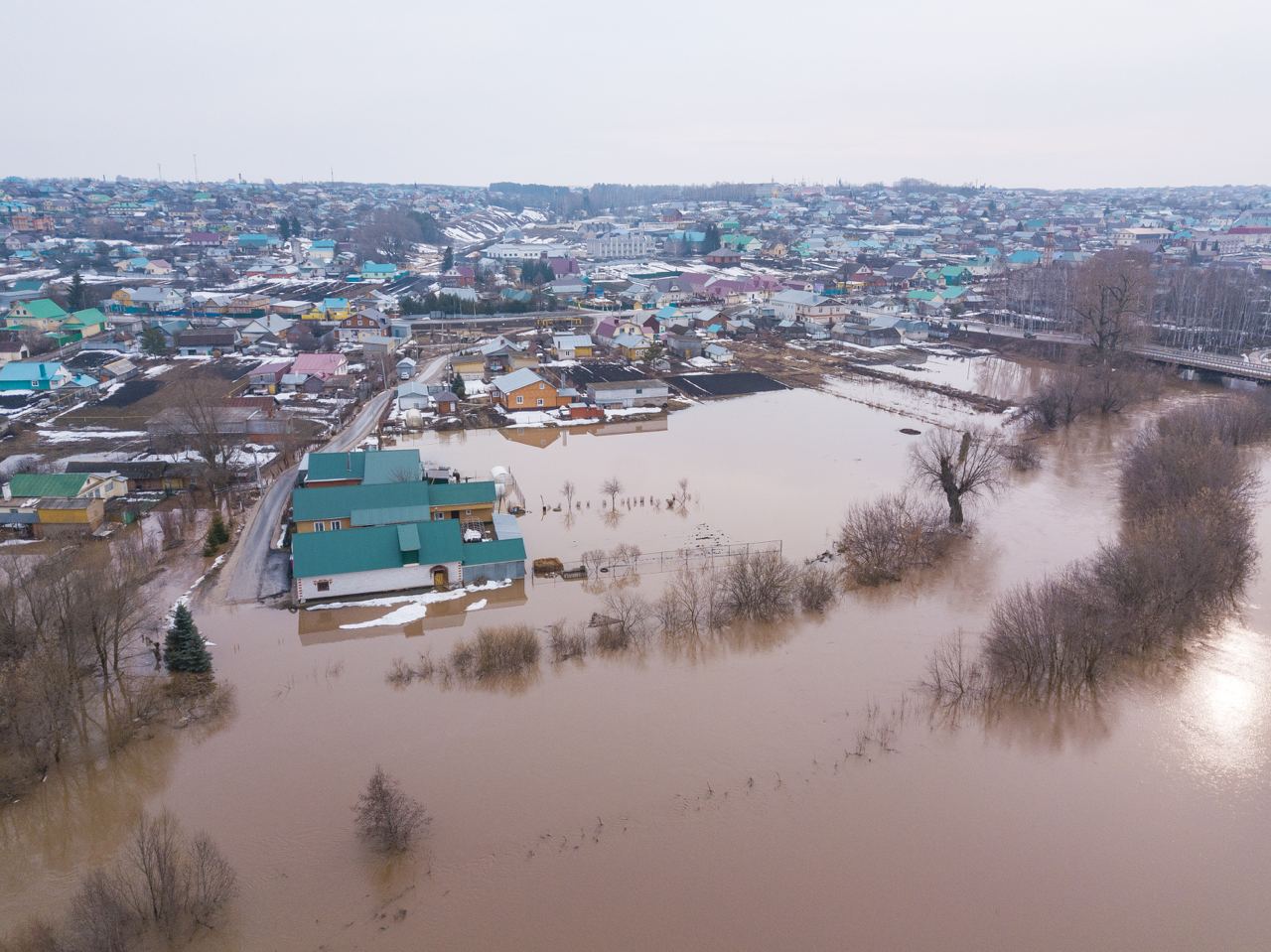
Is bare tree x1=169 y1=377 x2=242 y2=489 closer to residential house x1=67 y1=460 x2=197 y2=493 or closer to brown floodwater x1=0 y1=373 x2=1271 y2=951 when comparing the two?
residential house x1=67 y1=460 x2=197 y2=493

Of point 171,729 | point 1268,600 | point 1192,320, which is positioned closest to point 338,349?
point 171,729

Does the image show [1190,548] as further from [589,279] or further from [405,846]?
[589,279]

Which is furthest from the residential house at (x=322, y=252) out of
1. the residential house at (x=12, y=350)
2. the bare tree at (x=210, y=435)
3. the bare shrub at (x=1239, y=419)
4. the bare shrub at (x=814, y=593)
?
the bare shrub at (x=1239, y=419)

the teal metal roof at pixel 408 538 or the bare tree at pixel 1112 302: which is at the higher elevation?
the bare tree at pixel 1112 302

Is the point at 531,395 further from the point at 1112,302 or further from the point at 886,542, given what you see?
the point at 1112,302

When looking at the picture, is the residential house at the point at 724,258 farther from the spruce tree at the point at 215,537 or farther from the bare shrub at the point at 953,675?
the bare shrub at the point at 953,675

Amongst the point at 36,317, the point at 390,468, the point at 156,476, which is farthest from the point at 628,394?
the point at 36,317

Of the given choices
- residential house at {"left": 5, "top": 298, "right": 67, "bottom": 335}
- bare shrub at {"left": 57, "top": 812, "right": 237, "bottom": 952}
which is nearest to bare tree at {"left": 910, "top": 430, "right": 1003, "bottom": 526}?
bare shrub at {"left": 57, "top": 812, "right": 237, "bottom": 952}
